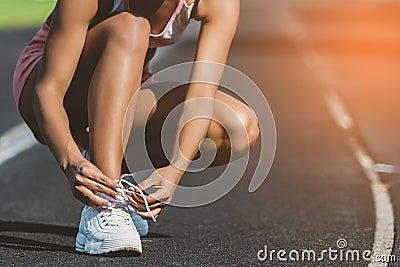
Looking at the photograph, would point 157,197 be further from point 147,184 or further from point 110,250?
point 110,250

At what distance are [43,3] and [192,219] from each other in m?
25.3

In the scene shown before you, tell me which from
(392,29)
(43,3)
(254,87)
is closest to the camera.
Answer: (254,87)

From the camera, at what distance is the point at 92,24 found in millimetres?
5234

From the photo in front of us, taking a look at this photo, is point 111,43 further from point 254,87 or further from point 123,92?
point 254,87

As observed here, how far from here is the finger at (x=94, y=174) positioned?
4781 millimetres

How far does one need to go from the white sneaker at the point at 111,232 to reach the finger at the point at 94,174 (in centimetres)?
26

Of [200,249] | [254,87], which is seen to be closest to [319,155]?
[200,249]

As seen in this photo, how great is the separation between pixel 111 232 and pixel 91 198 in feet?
0.79

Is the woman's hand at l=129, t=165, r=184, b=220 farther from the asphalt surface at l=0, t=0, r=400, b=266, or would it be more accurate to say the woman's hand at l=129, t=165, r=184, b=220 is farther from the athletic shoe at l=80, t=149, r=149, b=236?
the athletic shoe at l=80, t=149, r=149, b=236

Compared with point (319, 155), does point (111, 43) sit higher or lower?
higher

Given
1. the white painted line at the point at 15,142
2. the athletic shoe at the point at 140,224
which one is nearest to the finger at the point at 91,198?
the athletic shoe at the point at 140,224

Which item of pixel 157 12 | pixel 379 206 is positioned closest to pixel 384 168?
pixel 379 206

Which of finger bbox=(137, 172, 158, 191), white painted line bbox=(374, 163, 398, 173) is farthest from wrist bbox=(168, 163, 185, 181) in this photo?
white painted line bbox=(374, 163, 398, 173)

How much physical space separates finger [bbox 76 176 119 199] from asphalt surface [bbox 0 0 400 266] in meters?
0.33
